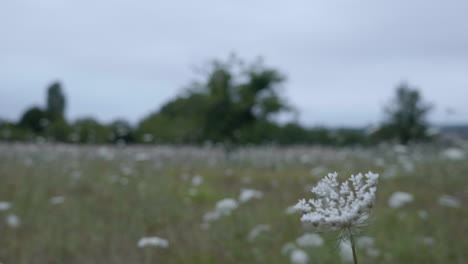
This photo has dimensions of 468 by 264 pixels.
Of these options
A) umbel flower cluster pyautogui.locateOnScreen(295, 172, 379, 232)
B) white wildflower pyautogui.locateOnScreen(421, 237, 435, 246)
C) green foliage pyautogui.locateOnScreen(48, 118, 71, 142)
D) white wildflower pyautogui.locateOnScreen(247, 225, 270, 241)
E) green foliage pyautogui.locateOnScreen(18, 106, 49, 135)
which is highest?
green foliage pyautogui.locateOnScreen(18, 106, 49, 135)

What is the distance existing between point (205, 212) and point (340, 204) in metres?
Result: 5.58

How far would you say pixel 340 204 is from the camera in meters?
0.90

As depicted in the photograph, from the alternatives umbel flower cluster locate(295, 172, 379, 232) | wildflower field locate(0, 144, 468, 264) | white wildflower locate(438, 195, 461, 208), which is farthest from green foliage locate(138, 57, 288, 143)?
umbel flower cluster locate(295, 172, 379, 232)

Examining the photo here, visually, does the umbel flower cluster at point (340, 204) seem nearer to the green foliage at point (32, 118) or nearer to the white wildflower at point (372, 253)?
the white wildflower at point (372, 253)

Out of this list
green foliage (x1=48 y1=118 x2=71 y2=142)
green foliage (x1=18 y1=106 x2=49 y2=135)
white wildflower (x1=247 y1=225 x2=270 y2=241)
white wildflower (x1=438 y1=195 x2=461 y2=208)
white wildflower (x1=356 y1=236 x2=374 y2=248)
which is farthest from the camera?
green foliage (x1=18 y1=106 x2=49 y2=135)

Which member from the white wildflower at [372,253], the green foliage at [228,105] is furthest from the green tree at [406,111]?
the white wildflower at [372,253]

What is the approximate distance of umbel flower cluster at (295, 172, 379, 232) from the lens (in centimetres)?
83

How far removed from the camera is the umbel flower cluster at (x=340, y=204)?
2.73 feet

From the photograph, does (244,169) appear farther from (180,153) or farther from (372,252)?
(372,252)

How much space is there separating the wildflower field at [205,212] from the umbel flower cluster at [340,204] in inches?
2.4

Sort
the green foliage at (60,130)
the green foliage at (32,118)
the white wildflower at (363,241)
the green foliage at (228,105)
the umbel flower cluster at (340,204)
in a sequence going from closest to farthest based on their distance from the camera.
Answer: the umbel flower cluster at (340,204)
the white wildflower at (363,241)
the green foliage at (228,105)
the green foliage at (60,130)
the green foliage at (32,118)

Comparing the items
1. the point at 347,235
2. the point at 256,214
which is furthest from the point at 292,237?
the point at 347,235

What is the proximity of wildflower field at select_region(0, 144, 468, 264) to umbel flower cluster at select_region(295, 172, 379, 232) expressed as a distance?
0.06 metres

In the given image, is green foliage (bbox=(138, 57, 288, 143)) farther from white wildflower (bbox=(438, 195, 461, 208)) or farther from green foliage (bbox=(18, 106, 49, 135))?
green foliage (bbox=(18, 106, 49, 135))
